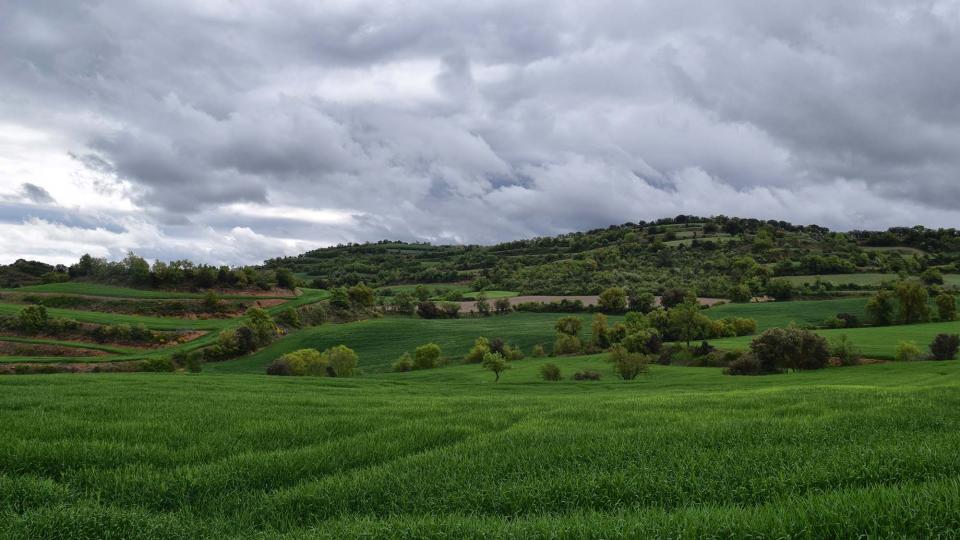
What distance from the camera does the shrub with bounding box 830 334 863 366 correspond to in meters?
60.6

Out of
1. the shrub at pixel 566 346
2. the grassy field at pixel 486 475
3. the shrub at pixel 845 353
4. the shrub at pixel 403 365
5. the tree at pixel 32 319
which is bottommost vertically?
the shrub at pixel 403 365

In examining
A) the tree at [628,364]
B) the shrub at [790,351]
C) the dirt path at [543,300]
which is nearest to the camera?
the tree at [628,364]

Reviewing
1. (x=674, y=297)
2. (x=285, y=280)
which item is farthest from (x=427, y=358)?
(x=285, y=280)

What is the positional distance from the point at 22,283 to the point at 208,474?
135556 millimetres

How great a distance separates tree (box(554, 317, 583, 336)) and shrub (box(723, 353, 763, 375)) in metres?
31.1

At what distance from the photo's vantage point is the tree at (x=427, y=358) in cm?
7275

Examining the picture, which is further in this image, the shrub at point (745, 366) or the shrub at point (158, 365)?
the shrub at point (158, 365)

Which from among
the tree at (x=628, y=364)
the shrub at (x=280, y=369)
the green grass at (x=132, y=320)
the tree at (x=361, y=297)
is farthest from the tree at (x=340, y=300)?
the tree at (x=628, y=364)

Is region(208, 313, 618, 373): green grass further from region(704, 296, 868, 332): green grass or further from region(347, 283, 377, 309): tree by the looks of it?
region(704, 296, 868, 332): green grass

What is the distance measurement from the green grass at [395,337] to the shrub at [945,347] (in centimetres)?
4391

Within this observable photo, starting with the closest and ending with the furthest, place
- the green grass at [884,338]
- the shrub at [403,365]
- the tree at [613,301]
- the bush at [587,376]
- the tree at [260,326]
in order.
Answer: the bush at [587,376], the green grass at [884,338], the shrub at [403,365], the tree at [260,326], the tree at [613,301]

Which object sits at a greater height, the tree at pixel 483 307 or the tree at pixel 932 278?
the tree at pixel 932 278

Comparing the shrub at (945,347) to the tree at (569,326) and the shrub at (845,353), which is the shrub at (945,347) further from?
the tree at (569,326)

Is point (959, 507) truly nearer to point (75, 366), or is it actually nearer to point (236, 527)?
point (236, 527)
